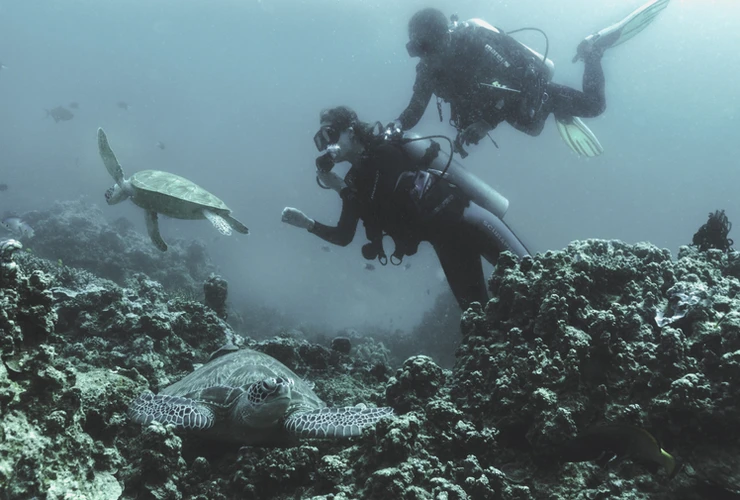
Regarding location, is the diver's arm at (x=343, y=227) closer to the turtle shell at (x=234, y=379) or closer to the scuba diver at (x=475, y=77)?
the scuba diver at (x=475, y=77)

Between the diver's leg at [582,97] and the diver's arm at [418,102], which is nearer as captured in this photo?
the diver's arm at [418,102]

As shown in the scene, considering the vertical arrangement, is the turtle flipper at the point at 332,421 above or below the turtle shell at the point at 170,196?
below

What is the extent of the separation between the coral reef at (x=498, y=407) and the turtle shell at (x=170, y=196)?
2044 mm

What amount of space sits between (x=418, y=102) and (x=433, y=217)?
8.44ft

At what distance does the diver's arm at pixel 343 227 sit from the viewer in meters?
5.38

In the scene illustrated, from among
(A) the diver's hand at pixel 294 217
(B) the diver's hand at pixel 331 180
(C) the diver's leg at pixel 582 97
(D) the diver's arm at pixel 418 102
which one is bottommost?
(A) the diver's hand at pixel 294 217

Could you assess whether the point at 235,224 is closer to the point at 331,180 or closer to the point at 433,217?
the point at 331,180

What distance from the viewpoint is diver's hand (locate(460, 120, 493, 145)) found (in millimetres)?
6027

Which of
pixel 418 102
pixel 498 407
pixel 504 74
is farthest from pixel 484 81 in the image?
A: pixel 498 407

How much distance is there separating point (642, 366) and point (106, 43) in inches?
5918

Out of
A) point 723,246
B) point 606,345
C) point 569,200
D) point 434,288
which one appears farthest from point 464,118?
point 569,200

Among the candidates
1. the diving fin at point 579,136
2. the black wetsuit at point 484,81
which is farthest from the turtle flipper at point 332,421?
the diving fin at point 579,136

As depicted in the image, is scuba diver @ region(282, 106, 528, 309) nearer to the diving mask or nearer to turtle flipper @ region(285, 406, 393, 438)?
the diving mask

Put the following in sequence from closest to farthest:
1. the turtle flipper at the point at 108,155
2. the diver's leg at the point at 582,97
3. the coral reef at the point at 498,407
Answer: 1. the coral reef at the point at 498,407
2. the turtle flipper at the point at 108,155
3. the diver's leg at the point at 582,97
